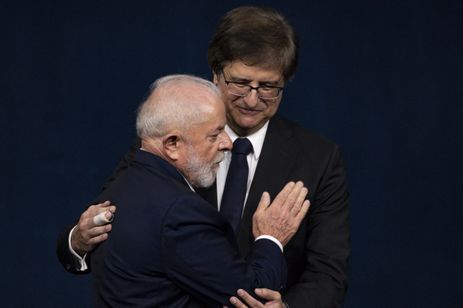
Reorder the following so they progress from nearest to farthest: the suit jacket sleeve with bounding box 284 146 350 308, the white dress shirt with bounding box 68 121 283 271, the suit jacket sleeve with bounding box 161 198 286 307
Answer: the suit jacket sleeve with bounding box 161 198 286 307 → the suit jacket sleeve with bounding box 284 146 350 308 → the white dress shirt with bounding box 68 121 283 271

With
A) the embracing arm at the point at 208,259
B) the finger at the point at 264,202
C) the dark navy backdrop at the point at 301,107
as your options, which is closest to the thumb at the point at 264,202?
the finger at the point at 264,202

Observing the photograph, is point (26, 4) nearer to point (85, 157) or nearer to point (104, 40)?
point (104, 40)

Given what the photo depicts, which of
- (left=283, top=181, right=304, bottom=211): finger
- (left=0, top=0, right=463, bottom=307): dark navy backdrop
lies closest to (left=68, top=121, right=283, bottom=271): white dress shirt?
(left=283, top=181, right=304, bottom=211): finger

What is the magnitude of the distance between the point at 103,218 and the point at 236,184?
1.58 ft

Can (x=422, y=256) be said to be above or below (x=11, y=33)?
below

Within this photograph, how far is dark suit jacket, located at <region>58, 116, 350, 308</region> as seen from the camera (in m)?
2.34

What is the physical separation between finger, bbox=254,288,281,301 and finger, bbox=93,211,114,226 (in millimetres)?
380

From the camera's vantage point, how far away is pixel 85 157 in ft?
12.8

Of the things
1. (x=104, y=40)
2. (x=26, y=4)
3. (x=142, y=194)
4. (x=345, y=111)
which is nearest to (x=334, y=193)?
(x=142, y=194)

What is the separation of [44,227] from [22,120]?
491 mm

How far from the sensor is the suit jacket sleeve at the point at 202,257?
1912 millimetres

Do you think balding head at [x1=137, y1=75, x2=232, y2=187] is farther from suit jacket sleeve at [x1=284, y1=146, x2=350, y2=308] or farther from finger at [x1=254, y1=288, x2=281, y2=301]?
suit jacket sleeve at [x1=284, y1=146, x2=350, y2=308]

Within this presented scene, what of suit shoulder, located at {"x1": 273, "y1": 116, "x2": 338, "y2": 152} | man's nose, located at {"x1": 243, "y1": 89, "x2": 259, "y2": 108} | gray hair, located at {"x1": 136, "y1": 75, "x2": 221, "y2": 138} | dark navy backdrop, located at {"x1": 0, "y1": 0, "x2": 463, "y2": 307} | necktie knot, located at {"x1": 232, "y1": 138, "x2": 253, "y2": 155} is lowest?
dark navy backdrop, located at {"x1": 0, "y1": 0, "x2": 463, "y2": 307}

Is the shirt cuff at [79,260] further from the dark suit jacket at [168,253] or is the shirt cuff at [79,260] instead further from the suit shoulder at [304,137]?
the suit shoulder at [304,137]
